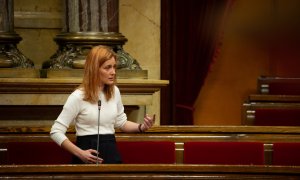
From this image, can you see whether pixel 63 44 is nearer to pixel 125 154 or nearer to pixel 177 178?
pixel 125 154

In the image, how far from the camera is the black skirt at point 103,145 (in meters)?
3.93

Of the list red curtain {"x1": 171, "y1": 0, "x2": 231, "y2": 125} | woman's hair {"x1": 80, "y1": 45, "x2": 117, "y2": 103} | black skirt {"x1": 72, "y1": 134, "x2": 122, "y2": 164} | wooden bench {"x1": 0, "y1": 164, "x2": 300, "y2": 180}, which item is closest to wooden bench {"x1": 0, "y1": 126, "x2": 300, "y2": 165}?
black skirt {"x1": 72, "y1": 134, "x2": 122, "y2": 164}

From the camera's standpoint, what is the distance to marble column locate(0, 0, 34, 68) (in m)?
5.63

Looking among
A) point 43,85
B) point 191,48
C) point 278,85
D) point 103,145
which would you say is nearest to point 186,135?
point 103,145

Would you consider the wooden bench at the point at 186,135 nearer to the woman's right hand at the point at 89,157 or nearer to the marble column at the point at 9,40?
the woman's right hand at the point at 89,157

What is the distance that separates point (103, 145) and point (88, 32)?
1.82 m

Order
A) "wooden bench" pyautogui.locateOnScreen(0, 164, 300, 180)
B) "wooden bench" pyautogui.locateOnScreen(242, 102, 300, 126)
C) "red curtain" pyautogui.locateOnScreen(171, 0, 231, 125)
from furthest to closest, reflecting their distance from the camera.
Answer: "red curtain" pyautogui.locateOnScreen(171, 0, 231, 125)
"wooden bench" pyautogui.locateOnScreen(242, 102, 300, 126)
"wooden bench" pyautogui.locateOnScreen(0, 164, 300, 180)

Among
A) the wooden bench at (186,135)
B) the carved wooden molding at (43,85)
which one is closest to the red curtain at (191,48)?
the carved wooden molding at (43,85)

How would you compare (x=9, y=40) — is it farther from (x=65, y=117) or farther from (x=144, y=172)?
(x=144, y=172)

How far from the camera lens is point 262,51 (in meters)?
8.73

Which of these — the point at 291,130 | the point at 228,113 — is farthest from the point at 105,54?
the point at 228,113

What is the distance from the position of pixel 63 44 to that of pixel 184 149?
1.46m

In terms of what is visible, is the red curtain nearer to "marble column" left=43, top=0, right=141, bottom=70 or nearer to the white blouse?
"marble column" left=43, top=0, right=141, bottom=70

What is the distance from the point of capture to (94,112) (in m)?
3.89
